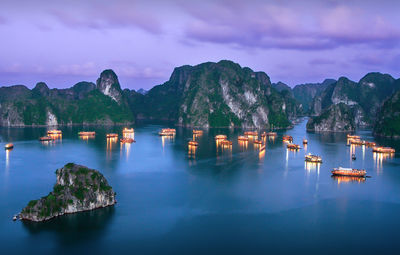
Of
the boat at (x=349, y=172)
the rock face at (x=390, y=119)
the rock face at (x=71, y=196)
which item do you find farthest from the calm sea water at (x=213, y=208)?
the rock face at (x=390, y=119)

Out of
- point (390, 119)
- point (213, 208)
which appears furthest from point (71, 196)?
point (390, 119)

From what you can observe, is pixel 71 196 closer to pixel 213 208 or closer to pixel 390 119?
pixel 213 208

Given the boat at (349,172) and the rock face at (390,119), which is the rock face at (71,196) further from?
the rock face at (390,119)

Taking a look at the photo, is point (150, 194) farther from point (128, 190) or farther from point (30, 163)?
point (30, 163)

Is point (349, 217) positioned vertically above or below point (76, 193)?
below

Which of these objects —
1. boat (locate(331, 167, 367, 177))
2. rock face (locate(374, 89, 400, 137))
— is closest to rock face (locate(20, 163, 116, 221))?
boat (locate(331, 167, 367, 177))

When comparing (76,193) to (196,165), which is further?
(196,165)

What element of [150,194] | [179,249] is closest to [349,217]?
[179,249]
